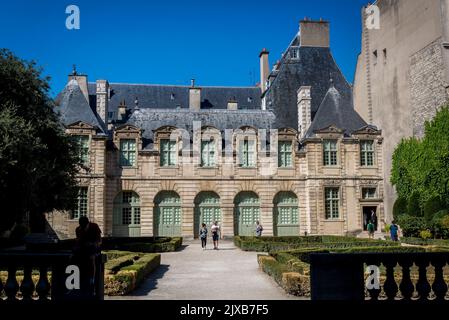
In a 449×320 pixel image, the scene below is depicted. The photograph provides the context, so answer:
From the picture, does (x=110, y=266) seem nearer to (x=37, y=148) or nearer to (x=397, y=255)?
(x=37, y=148)

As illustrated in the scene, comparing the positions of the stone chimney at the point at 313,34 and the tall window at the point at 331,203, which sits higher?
the stone chimney at the point at 313,34

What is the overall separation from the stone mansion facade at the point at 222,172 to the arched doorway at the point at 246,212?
0.07 metres

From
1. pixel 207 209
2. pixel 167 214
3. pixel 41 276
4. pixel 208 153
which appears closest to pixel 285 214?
pixel 207 209

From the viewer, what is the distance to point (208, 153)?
3462 cm

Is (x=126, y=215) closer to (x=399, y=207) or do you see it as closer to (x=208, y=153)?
(x=208, y=153)

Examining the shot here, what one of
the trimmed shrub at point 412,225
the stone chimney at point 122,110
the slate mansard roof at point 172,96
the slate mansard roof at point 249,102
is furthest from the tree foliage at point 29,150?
the slate mansard roof at point 172,96

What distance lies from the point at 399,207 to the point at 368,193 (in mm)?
3965

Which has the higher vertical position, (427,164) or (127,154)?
(127,154)

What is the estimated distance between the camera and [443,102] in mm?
29250

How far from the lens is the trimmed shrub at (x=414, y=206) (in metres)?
29.6

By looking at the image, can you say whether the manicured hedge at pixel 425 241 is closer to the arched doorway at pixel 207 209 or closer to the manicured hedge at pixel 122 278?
the arched doorway at pixel 207 209

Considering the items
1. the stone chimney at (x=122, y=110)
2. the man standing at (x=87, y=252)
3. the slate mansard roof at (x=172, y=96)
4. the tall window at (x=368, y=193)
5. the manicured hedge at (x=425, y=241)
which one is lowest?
the manicured hedge at (x=425, y=241)
